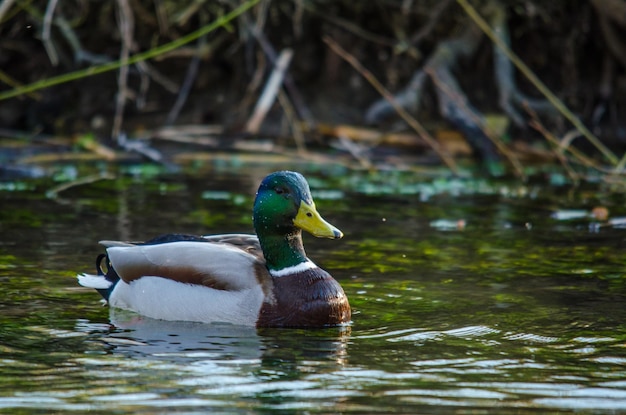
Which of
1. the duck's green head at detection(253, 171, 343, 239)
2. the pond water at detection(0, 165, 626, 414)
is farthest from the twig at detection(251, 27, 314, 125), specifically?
the duck's green head at detection(253, 171, 343, 239)

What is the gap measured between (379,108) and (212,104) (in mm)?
2467

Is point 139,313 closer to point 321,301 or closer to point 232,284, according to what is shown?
point 232,284

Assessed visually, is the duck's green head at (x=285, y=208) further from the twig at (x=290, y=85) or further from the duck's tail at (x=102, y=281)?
the twig at (x=290, y=85)

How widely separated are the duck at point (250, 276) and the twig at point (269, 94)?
286 inches

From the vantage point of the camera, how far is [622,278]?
27.1 ft

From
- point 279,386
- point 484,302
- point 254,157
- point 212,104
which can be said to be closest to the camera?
point 279,386

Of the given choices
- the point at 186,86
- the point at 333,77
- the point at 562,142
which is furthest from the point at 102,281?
the point at 333,77

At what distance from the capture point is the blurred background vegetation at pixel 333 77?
49.0 ft

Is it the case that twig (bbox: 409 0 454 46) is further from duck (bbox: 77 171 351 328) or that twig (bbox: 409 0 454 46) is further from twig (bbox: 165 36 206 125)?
duck (bbox: 77 171 351 328)

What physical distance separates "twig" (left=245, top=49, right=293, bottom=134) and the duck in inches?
286

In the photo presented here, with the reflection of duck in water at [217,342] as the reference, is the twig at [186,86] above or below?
above

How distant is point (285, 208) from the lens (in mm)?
7160

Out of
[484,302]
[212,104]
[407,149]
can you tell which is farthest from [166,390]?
[212,104]

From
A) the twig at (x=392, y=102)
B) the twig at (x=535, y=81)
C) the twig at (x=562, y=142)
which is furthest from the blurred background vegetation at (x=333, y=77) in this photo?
the twig at (x=535, y=81)
